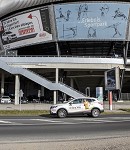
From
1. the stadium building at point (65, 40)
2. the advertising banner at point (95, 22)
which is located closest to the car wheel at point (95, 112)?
the stadium building at point (65, 40)

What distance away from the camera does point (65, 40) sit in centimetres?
6894

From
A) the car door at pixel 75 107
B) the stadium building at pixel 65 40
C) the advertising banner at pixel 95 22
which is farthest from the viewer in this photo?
the advertising banner at pixel 95 22

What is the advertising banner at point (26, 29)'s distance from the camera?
7050 centimetres

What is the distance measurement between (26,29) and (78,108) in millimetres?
44470

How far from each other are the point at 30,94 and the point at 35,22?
18.0 metres

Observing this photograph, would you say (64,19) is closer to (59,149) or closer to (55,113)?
(55,113)

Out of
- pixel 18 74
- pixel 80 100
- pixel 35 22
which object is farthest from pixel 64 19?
pixel 80 100

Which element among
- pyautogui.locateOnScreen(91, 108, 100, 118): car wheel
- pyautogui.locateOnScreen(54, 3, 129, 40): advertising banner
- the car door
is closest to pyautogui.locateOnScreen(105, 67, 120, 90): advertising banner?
pyautogui.locateOnScreen(91, 108, 100, 118): car wheel

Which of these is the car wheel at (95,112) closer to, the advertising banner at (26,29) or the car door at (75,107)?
the car door at (75,107)

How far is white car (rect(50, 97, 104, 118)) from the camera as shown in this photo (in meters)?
29.2

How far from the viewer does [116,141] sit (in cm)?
1334

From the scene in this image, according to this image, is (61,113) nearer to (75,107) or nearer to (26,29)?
Answer: (75,107)

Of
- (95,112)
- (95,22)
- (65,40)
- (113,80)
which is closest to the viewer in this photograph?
(95,112)

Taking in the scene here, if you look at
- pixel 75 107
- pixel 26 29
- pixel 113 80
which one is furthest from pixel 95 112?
A: pixel 26 29
